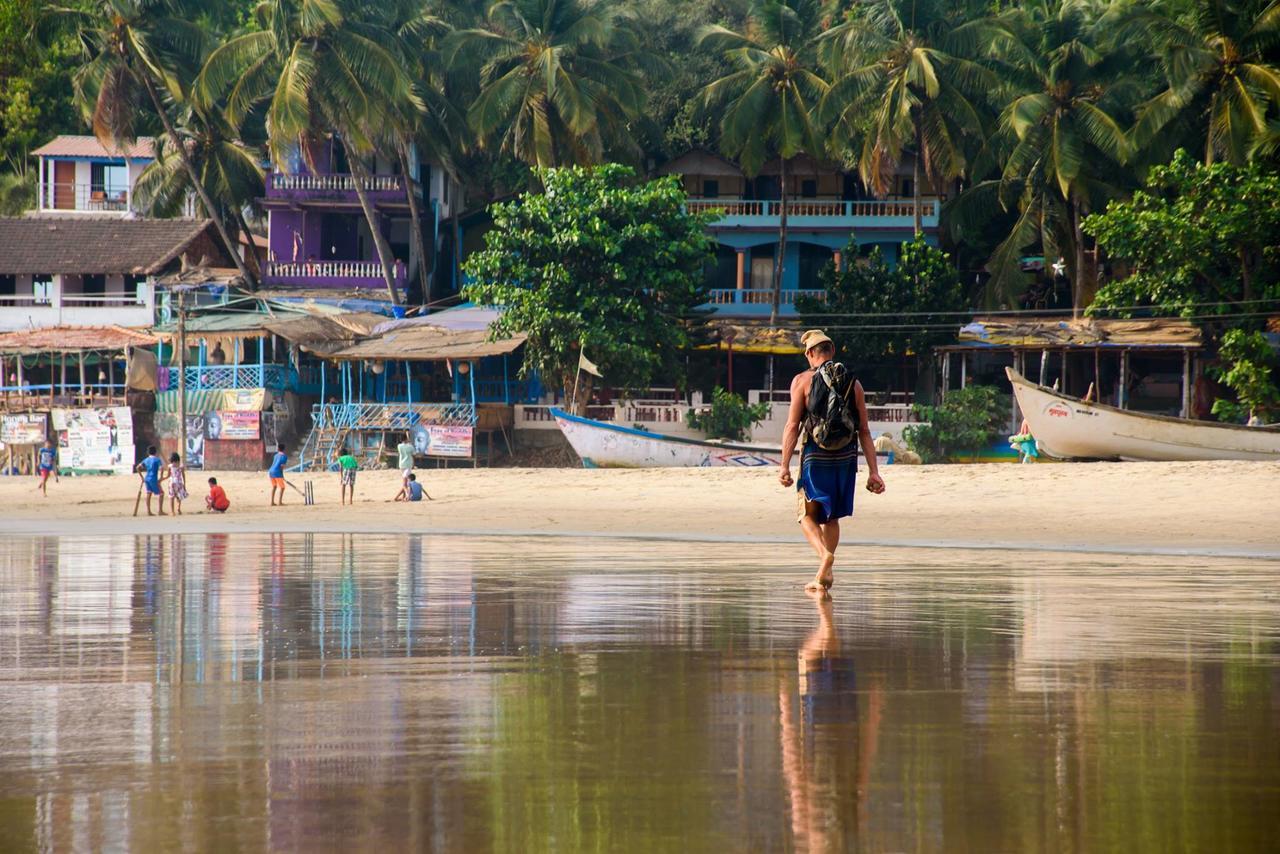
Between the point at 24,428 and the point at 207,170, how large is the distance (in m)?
10.2

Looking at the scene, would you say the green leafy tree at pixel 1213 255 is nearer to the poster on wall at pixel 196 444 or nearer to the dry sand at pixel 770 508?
the dry sand at pixel 770 508

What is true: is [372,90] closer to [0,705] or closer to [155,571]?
[155,571]

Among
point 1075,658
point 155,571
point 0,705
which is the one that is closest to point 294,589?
point 155,571

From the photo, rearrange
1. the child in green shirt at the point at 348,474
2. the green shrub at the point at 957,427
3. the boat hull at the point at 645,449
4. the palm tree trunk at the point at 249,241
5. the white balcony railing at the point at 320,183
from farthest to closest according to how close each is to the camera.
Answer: the palm tree trunk at the point at 249,241
the white balcony railing at the point at 320,183
the green shrub at the point at 957,427
the boat hull at the point at 645,449
the child in green shirt at the point at 348,474

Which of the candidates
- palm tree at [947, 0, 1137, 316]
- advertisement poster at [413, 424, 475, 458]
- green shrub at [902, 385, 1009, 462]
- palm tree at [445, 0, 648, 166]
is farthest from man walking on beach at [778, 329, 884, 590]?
palm tree at [445, 0, 648, 166]

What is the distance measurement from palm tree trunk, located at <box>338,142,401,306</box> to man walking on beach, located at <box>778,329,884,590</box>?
3569cm

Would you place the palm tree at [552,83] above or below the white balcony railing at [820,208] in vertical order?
above

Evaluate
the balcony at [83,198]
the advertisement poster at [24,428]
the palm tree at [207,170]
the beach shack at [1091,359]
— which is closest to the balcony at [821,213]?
the beach shack at [1091,359]

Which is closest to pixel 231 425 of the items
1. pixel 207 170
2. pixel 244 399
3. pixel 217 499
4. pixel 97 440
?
pixel 244 399

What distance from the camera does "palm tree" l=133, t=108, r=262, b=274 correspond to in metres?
46.5

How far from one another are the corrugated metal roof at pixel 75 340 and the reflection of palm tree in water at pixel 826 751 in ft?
130

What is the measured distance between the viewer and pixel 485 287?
39.0 metres

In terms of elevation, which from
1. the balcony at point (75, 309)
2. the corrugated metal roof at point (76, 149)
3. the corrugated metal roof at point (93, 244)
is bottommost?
the balcony at point (75, 309)

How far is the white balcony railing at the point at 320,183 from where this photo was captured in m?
45.9
